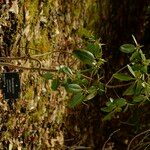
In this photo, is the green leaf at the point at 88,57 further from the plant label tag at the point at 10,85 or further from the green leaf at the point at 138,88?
the plant label tag at the point at 10,85

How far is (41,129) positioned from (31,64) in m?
0.39

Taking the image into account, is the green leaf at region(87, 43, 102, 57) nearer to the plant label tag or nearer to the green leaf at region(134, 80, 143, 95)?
the green leaf at region(134, 80, 143, 95)

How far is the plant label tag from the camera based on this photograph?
1.94 meters

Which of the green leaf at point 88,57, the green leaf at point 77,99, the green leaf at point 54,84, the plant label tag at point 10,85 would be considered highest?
the green leaf at point 88,57

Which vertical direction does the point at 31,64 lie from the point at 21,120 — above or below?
above

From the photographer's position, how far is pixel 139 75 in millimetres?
1572

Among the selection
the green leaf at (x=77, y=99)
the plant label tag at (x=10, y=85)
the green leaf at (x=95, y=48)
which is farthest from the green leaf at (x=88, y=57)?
the plant label tag at (x=10, y=85)

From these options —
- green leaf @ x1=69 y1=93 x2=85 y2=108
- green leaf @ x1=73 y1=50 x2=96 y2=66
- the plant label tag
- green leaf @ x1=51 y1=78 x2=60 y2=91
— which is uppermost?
green leaf @ x1=73 y1=50 x2=96 y2=66

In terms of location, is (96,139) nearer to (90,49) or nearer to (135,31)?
(135,31)

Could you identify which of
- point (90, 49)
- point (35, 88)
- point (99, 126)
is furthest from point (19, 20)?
point (99, 126)

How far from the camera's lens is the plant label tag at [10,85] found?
6.35ft

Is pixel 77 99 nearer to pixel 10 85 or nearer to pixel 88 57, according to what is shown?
pixel 88 57

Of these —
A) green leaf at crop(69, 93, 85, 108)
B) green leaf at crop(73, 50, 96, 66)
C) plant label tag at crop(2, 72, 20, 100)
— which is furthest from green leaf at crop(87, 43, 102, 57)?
plant label tag at crop(2, 72, 20, 100)

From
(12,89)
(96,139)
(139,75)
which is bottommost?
(96,139)
